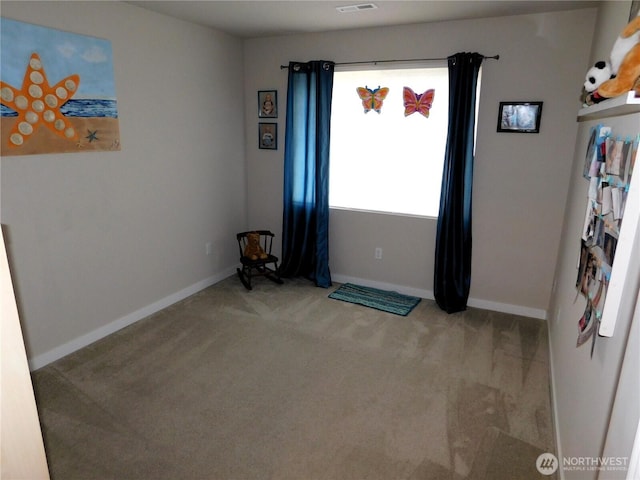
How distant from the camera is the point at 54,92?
262 centimetres

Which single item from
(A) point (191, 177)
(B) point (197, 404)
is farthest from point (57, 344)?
(A) point (191, 177)

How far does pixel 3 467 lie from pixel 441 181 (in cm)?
355

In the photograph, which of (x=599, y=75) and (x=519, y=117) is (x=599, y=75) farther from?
(x=519, y=117)

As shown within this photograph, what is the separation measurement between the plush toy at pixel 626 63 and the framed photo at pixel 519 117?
77.4 inches

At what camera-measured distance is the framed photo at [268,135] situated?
433 centimetres

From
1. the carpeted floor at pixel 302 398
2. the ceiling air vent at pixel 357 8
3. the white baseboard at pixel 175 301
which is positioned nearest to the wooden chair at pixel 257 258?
the white baseboard at pixel 175 301

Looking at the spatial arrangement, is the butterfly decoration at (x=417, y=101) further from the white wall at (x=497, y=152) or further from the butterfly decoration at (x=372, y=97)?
the white wall at (x=497, y=152)

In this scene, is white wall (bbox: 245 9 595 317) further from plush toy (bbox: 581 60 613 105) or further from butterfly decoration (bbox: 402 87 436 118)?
plush toy (bbox: 581 60 613 105)

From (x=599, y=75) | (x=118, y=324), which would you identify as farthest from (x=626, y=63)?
(x=118, y=324)

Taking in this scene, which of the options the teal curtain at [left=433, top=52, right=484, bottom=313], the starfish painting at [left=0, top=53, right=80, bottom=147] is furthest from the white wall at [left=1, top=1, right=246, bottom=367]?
the teal curtain at [left=433, top=52, right=484, bottom=313]

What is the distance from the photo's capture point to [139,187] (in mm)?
3348

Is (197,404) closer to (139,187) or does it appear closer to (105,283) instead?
(105,283)

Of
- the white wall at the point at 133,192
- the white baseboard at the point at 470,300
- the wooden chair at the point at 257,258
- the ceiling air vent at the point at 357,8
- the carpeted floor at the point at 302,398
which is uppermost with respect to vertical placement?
the ceiling air vent at the point at 357,8

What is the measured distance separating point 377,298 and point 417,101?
190 cm
